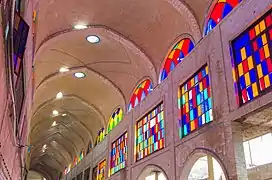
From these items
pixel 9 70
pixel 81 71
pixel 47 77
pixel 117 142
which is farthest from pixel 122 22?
pixel 9 70

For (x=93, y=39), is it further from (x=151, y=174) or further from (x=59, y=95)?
(x=59, y=95)

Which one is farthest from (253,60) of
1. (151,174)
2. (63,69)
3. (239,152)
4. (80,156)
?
(80,156)

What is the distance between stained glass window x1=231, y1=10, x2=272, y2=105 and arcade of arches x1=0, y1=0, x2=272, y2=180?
0.02 metres

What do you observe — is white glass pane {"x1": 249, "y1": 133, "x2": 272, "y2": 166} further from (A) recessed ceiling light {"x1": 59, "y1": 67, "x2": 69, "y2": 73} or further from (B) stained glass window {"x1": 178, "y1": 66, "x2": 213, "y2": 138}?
(A) recessed ceiling light {"x1": 59, "y1": 67, "x2": 69, "y2": 73}

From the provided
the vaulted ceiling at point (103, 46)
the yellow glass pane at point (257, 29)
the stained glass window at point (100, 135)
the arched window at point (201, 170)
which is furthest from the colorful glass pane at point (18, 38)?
the stained glass window at point (100, 135)

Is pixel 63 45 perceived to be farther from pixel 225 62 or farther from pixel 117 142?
pixel 225 62

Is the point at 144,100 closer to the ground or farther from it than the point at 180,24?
closer to the ground

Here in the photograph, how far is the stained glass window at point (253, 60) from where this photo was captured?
545cm

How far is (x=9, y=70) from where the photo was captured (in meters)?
3.21

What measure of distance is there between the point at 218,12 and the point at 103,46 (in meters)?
4.33

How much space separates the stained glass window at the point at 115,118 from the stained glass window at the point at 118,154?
90 cm

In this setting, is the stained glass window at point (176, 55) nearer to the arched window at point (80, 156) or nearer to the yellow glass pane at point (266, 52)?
the yellow glass pane at point (266, 52)

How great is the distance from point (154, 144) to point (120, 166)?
2983mm

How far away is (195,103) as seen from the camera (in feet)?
24.1
